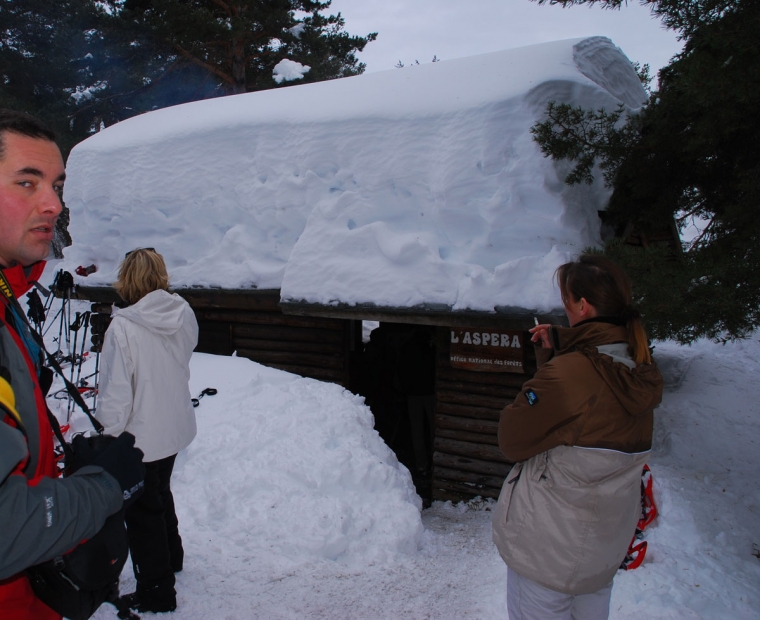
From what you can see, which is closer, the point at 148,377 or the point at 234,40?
the point at 148,377

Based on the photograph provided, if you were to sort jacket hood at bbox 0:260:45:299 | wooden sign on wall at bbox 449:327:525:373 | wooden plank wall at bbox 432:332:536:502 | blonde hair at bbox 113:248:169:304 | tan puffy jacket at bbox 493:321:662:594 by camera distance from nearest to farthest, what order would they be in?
jacket hood at bbox 0:260:45:299
tan puffy jacket at bbox 493:321:662:594
blonde hair at bbox 113:248:169:304
wooden sign on wall at bbox 449:327:525:373
wooden plank wall at bbox 432:332:536:502

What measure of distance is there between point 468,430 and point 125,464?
5.31 meters

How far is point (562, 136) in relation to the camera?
505 centimetres

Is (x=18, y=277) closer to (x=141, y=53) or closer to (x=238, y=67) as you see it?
(x=238, y=67)

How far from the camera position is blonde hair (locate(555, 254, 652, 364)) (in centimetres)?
227

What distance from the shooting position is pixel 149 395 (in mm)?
2979

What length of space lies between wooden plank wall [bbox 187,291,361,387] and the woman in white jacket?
3312 millimetres

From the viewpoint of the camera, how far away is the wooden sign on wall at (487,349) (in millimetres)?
5992

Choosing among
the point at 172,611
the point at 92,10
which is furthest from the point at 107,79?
the point at 172,611

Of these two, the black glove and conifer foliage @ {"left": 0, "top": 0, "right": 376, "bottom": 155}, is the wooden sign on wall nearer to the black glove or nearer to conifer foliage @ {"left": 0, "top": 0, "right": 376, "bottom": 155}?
the black glove

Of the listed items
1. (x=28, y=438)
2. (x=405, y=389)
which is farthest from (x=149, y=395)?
(x=405, y=389)

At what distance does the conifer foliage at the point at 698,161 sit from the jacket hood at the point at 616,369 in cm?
162

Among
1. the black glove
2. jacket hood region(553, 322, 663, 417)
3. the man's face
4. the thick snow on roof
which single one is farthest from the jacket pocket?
the thick snow on roof

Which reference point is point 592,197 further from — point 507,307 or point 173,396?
point 173,396
